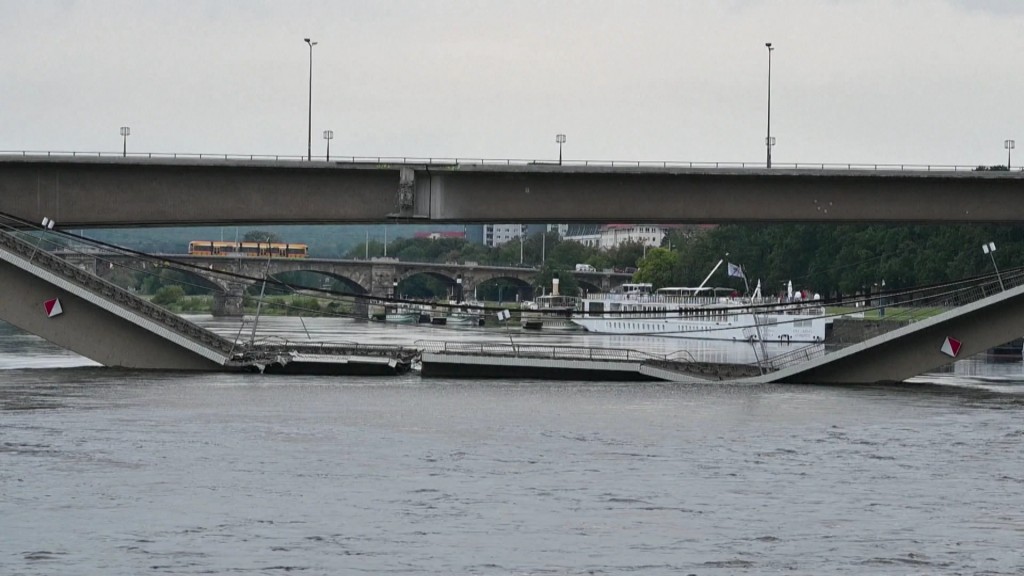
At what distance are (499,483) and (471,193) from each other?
3055cm

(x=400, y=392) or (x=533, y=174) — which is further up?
(x=533, y=174)

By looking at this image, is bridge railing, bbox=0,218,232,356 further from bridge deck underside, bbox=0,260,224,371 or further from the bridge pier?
the bridge pier

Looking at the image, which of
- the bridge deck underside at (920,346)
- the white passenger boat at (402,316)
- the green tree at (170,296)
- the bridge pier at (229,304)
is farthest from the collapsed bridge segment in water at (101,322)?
the green tree at (170,296)

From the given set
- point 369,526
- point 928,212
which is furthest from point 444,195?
point 369,526

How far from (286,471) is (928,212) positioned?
35883mm

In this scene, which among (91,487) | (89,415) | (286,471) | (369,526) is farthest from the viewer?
(89,415)

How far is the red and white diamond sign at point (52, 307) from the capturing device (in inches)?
2346

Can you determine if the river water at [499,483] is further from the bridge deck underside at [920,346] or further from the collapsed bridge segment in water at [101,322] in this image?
the collapsed bridge segment in water at [101,322]

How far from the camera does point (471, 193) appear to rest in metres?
62.2

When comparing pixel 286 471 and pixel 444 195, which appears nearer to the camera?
pixel 286 471

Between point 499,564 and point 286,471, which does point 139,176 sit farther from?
point 499,564

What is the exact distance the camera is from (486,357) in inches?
2589

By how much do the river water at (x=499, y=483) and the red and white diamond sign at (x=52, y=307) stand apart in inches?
190

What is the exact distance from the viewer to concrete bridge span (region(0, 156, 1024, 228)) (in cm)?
6041
